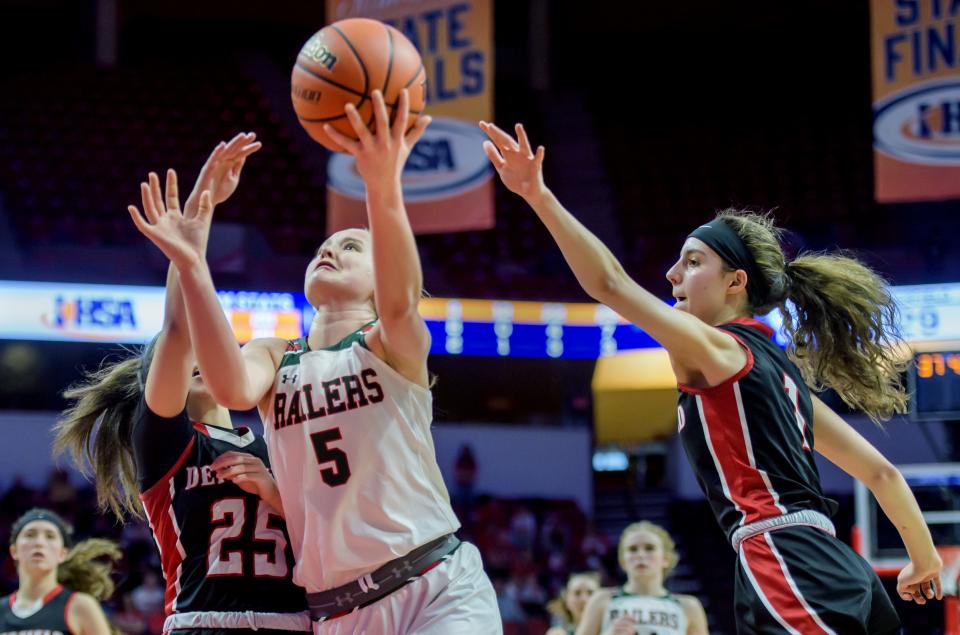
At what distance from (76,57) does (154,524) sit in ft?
44.9

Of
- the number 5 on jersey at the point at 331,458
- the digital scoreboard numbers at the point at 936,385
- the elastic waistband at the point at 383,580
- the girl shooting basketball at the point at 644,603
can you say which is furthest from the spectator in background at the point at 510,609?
the number 5 on jersey at the point at 331,458

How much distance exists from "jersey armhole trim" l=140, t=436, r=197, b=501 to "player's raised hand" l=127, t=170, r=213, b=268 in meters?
0.81

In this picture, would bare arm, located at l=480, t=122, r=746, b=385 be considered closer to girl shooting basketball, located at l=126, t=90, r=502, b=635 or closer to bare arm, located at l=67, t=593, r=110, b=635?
girl shooting basketball, located at l=126, t=90, r=502, b=635

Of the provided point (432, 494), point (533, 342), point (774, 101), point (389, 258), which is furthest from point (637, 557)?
point (774, 101)

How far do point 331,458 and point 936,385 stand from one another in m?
7.72

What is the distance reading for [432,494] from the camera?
3111 millimetres

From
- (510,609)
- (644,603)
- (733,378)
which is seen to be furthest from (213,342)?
(510,609)

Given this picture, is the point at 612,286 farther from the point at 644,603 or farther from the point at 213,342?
the point at 644,603

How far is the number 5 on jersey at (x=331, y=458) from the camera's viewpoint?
3039 millimetres

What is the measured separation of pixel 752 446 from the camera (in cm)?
Answer: 322

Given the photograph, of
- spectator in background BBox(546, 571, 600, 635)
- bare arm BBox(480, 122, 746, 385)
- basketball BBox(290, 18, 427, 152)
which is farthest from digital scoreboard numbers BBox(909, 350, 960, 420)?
basketball BBox(290, 18, 427, 152)

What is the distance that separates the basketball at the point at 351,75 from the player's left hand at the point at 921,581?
2.02 meters

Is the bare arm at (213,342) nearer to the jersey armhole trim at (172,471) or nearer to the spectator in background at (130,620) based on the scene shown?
the jersey armhole trim at (172,471)

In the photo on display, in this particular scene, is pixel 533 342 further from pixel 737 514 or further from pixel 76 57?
pixel 737 514
